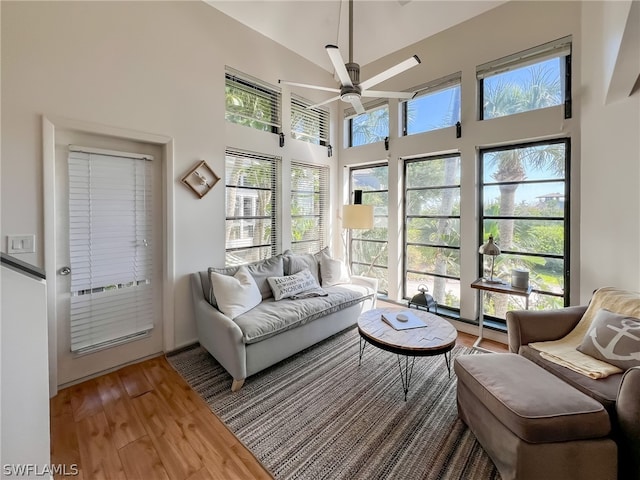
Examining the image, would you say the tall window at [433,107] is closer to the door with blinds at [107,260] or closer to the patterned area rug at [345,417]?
the patterned area rug at [345,417]

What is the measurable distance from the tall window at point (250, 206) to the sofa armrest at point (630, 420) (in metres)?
3.44

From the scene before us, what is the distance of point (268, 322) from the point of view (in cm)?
249

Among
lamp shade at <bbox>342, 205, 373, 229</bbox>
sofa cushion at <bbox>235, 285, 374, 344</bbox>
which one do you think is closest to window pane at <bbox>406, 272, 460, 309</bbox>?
sofa cushion at <bbox>235, 285, 374, 344</bbox>

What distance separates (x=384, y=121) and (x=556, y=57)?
203 cm

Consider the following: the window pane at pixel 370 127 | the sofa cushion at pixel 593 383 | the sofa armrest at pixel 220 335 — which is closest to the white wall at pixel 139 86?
the sofa armrest at pixel 220 335

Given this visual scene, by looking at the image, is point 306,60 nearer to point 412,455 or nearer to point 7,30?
point 7,30

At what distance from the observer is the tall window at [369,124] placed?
167 inches

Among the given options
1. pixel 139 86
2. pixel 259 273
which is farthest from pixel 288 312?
pixel 139 86

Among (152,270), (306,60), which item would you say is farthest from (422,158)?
(152,270)

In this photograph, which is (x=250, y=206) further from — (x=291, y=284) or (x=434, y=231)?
(x=434, y=231)

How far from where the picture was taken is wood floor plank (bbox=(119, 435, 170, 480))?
156 cm

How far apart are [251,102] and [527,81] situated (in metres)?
3.26

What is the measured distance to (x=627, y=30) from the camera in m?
1.55

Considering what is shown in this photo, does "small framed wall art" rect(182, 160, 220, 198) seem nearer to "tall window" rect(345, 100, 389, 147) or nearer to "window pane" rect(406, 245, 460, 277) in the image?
"tall window" rect(345, 100, 389, 147)
